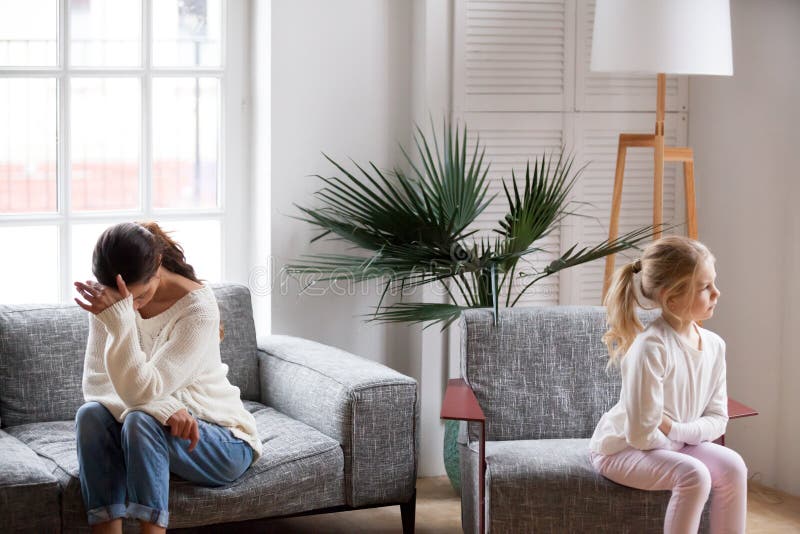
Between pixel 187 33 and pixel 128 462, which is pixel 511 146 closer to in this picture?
pixel 187 33

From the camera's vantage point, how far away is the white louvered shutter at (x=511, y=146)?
13.3ft

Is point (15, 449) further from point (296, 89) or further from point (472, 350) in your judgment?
point (296, 89)

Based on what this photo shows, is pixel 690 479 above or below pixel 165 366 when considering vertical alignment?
below

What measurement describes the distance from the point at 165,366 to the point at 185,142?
4.57 feet

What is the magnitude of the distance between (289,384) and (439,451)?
94 centimetres

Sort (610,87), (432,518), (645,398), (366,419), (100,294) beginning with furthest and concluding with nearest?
(610,87), (432,518), (366,419), (645,398), (100,294)

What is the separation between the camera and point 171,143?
13.2ft

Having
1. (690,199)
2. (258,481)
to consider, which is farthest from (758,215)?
(258,481)

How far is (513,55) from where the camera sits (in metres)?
4.05

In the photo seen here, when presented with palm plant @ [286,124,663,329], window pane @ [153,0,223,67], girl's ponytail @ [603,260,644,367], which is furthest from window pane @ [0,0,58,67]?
girl's ponytail @ [603,260,644,367]

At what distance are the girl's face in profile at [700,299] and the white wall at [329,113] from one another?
145 cm

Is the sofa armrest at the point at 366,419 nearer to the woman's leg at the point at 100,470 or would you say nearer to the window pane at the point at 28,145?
the woman's leg at the point at 100,470

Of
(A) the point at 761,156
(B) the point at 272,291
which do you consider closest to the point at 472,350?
(B) the point at 272,291

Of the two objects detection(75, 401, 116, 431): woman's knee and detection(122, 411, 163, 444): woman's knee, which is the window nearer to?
detection(75, 401, 116, 431): woman's knee
